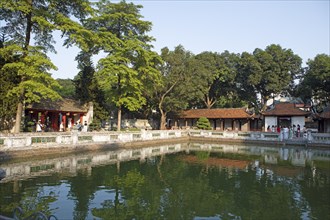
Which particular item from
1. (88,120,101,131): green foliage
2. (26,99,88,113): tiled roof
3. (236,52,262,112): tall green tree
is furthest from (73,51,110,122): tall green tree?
(236,52,262,112): tall green tree

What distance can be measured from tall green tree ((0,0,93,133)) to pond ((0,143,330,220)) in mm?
4478

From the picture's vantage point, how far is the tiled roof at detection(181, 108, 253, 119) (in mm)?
38213

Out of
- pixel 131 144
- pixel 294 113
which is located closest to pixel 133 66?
pixel 131 144

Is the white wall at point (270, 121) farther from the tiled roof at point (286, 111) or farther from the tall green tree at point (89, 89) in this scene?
the tall green tree at point (89, 89)

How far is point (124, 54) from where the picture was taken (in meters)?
25.9

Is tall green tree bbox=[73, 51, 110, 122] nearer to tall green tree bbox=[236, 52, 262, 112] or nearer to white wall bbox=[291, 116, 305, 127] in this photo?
white wall bbox=[291, 116, 305, 127]

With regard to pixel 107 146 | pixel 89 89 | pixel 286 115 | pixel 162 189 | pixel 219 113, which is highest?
pixel 89 89

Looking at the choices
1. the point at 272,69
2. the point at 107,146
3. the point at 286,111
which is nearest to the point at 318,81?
the point at 286,111

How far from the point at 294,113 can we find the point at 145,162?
24.2m

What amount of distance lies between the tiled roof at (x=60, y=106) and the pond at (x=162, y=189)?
29.2 ft

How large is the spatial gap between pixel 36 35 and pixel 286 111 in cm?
2861

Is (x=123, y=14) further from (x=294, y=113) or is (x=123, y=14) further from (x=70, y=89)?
(x=70, y=89)

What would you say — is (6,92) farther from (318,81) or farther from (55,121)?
(318,81)

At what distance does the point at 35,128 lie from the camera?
24.2 meters
